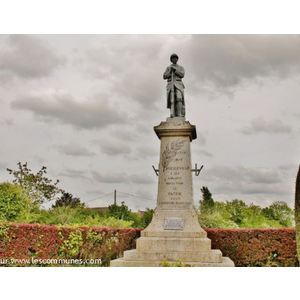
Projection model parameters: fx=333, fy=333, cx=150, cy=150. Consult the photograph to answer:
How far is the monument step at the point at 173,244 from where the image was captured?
871cm

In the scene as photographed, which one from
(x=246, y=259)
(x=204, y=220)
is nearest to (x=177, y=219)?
(x=246, y=259)

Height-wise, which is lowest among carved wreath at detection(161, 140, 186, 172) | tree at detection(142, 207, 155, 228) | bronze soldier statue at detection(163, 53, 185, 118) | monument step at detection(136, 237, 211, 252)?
monument step at detection(136, 237, 211, 252)

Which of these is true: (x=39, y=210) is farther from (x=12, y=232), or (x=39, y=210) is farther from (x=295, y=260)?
(x=295, y=260)

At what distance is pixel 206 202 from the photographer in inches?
700

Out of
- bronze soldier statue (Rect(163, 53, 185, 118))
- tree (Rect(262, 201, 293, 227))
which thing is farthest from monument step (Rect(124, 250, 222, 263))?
tree (Rect(262, 201, 293, 227))

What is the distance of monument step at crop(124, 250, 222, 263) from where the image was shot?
27.5ft

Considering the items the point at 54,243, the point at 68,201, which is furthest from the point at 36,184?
the point at 54,243

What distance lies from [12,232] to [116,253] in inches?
120

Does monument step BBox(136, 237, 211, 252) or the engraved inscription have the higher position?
the engraved inscription

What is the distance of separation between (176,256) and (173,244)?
0.35 metres

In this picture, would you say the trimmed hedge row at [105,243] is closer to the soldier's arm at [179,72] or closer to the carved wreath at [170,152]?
the carved wreath at [170,152]

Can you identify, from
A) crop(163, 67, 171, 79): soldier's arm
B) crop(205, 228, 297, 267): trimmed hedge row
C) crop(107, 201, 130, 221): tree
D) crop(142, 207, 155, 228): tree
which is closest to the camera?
crop(205, 228, 297, 267): trimmed hedge row

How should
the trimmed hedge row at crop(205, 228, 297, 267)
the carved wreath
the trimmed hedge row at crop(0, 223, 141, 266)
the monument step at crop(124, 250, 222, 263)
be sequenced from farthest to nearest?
1. the trimmed hedge row at crop(205, 228, 297, 267)
2. the carved wreath
3. the trimmed hedge row at crop(0, 223, 141, 266)
4. the monument step at crop(124, 250, 222, 263)

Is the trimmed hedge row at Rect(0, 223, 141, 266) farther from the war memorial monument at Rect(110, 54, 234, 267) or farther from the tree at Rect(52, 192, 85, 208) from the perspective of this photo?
the tree at Rect(52, 192, 85, 208)
